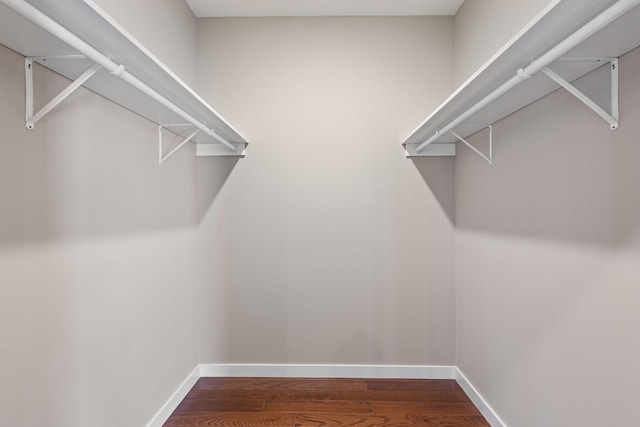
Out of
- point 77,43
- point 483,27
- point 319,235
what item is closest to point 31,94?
point 77,43

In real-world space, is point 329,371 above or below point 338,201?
below

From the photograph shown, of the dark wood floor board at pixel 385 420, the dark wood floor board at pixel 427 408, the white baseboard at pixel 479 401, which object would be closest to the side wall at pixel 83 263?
the dark wood floor board at pixel 385 420

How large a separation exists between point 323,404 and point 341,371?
36cm

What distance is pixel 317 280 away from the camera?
2.47 m

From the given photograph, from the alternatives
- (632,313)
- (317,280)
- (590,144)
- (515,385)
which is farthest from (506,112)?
(317,280)

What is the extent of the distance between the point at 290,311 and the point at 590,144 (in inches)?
76.1

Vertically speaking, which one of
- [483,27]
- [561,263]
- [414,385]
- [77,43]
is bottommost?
[414,385]

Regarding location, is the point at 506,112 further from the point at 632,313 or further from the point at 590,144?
the point at 632,313

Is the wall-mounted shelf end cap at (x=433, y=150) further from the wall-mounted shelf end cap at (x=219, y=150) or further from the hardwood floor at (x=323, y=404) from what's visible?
the hardwood floor at (x=323, y=404)

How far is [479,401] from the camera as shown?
204cm

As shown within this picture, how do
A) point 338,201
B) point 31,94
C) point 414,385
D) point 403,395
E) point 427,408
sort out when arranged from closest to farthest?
point 31,94
point 427,408
point 403,395
point 414,385
point 338,201

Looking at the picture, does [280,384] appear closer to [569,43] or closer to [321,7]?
[569,43]

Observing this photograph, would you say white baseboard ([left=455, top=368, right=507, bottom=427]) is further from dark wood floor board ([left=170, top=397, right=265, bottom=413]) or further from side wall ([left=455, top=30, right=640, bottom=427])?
dark wood floor board ([left=170, top=397, right=265, bottom=413])

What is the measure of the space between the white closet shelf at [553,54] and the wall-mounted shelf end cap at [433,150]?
717mm
